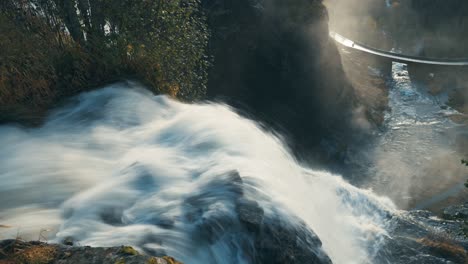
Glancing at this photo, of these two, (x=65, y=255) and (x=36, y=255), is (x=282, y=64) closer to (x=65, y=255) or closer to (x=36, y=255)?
(x=65, y=255)

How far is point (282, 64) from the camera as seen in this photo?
3066 cm

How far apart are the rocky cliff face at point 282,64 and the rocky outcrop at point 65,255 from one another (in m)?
21.7

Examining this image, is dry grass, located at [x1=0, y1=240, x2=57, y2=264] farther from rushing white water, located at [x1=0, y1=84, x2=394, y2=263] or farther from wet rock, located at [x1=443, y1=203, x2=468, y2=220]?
wet rock, located at [x1=443, y1=203, x2=468, y2=220]

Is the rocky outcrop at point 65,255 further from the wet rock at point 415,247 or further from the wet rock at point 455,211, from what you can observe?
the wet rock at point 455,211

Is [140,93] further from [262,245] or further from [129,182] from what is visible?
[262,245]

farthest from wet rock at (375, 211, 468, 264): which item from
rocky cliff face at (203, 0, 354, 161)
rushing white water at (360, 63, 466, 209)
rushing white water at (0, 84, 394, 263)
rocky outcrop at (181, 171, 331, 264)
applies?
rocky cliff face at (203, 0, 354, 161)

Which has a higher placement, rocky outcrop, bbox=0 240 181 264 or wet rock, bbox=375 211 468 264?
rocky outcrop, bbox=0 240 181 264

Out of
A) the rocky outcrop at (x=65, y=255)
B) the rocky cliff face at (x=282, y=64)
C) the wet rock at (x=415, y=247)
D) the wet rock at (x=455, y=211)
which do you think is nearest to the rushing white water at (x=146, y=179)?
the wet rock at (x=415, y=247)

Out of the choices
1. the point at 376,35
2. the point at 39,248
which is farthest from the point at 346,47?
the point at 39,248

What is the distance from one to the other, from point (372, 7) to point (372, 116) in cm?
3789

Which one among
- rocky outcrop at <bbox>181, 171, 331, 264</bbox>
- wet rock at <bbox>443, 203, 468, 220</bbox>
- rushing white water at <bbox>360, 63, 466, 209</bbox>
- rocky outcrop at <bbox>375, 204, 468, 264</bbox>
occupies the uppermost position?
rocky outcrop at <bbox>181, 171, 331, 264</bbox>

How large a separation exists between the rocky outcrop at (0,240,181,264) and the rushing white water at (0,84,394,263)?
716 mm

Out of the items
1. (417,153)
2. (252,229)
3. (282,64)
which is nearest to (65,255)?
(252,229)

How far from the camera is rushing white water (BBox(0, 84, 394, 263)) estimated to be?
7488 millimetres
